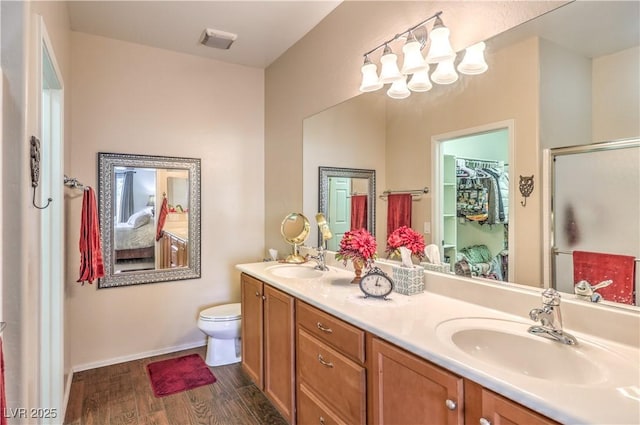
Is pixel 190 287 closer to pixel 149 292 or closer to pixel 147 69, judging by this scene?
pixel 149 292

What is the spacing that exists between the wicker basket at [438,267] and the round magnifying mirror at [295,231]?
1122mm

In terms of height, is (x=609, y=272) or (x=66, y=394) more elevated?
(x=609, y=272)

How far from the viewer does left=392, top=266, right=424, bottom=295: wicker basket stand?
1.77 m

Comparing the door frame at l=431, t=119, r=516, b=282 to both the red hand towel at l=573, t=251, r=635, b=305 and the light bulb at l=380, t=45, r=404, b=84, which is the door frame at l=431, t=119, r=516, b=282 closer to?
the red hand towel at l=573, t=251, r=635, b=305

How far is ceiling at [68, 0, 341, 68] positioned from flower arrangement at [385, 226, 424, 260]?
1.69m

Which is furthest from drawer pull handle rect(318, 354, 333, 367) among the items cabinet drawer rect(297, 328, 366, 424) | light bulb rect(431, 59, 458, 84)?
light bulb rect(431, 59, 458, 84)

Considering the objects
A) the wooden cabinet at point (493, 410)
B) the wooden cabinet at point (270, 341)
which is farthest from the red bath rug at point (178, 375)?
the wooden cabinet at point (493, 410)

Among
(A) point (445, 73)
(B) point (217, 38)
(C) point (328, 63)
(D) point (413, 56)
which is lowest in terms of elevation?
(A) point (445, 73)

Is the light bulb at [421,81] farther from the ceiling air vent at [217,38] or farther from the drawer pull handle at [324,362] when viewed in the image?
the ceiling air vent at [217,38]

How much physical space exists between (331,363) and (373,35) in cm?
187

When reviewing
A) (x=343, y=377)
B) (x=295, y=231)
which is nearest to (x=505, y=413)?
(x=343, y=377)

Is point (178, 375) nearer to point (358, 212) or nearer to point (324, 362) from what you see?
point (324, 362)

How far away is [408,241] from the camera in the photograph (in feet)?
6.05

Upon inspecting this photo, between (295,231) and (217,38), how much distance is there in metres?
1.72
